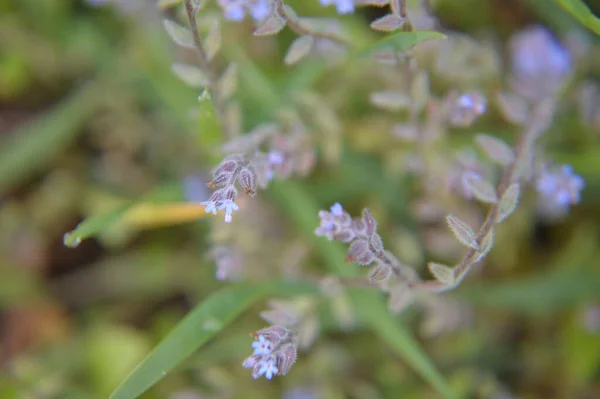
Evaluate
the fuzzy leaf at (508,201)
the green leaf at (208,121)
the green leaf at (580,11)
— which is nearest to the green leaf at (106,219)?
the green leaf at (208,121)

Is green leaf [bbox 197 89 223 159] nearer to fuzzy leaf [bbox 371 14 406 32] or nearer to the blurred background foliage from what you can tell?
the blurred background foliage

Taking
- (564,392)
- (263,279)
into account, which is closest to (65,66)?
(263,279)

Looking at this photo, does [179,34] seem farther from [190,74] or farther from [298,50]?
[298,50]

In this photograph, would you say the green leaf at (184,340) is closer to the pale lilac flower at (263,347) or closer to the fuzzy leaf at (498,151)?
the pale lilac flower at (263,347)

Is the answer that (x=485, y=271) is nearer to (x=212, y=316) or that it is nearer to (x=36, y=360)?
(x=212, y=316)

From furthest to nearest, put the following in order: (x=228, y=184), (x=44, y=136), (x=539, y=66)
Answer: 1. (x=44, y=136)
2. (x=539, y=66)
3. (x=228, y=184)

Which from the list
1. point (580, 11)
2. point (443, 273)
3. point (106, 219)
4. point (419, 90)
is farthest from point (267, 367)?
point (580, 11)
